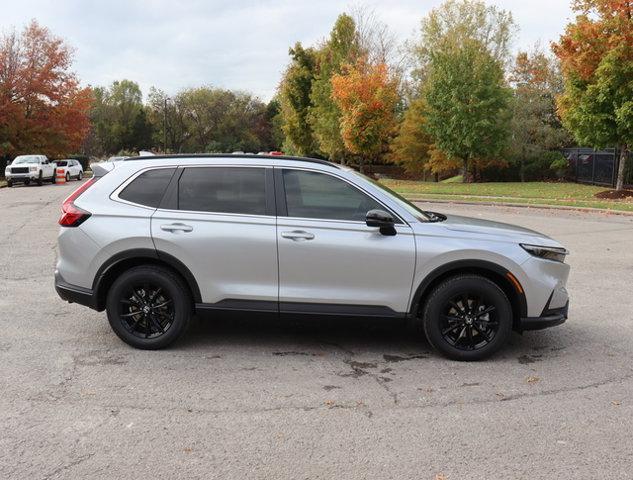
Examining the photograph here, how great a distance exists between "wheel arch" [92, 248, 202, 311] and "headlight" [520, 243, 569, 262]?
2.88 metres

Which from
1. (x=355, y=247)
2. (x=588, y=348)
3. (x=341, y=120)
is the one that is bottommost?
(x=588, y=348)

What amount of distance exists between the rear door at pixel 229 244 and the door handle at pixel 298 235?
0.37ft

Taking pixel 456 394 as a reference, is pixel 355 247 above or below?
above

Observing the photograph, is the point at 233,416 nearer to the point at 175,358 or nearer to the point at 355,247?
the point at 175,358

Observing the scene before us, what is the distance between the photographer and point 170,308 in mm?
5234

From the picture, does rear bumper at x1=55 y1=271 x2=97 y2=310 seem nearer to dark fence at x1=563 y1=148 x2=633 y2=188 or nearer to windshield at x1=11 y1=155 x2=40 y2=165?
dark fence at x1=563 y1=148 x2=633 y2=188

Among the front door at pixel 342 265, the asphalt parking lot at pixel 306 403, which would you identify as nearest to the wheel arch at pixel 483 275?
the front door at pixel 342 265

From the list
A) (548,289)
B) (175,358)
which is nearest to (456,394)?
(548,289)

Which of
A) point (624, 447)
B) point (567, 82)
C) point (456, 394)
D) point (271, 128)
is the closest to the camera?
point (624, 447)

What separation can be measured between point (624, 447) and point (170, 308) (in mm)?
3631

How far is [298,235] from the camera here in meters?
5.03

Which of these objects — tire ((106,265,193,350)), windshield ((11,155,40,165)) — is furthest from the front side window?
windshield ((11,155,40,165))

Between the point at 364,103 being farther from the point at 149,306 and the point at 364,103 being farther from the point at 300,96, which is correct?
the point at 149,306

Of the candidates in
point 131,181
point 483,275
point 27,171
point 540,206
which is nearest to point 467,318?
point 483,275
